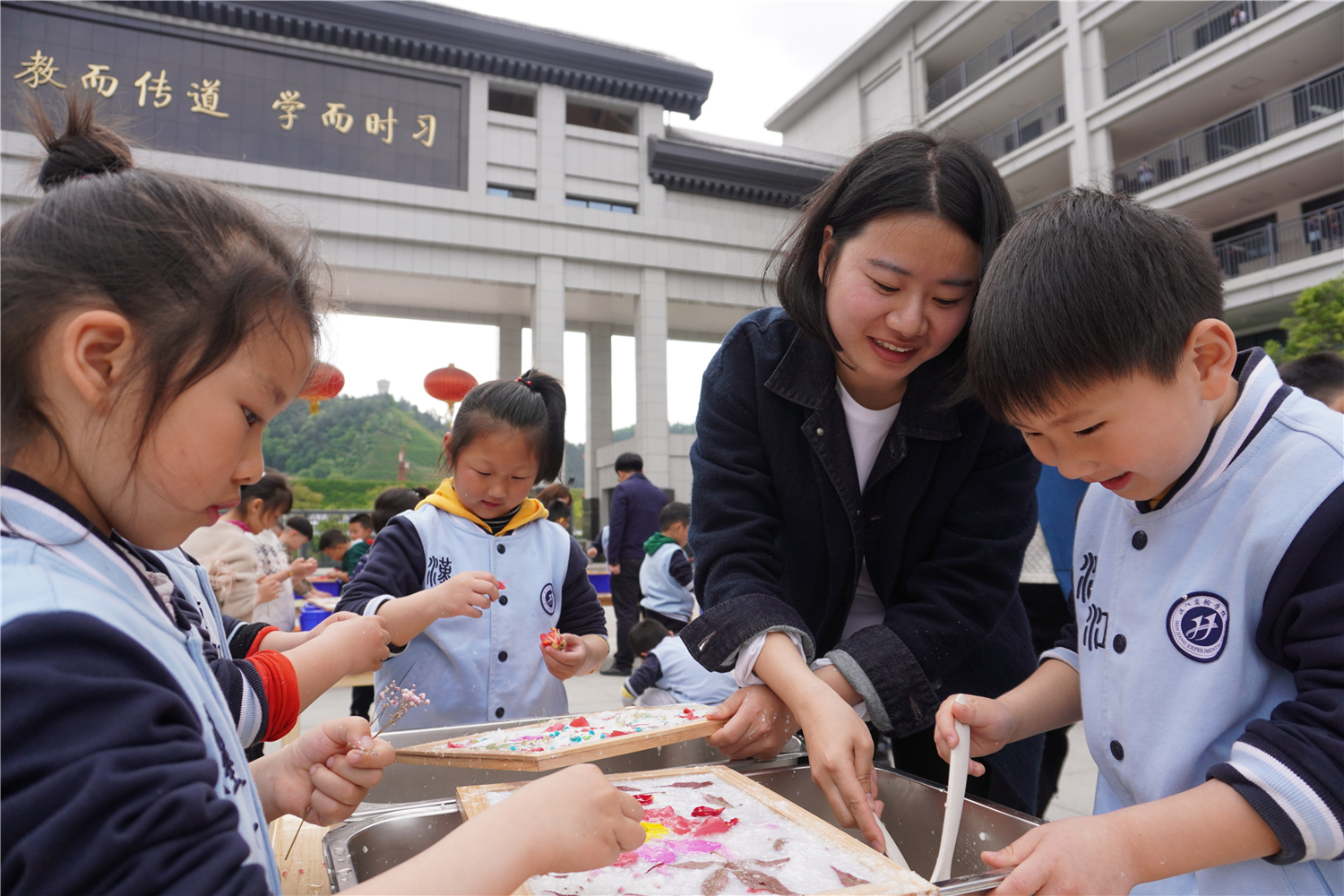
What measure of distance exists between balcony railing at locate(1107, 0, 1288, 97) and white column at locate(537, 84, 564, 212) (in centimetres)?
908

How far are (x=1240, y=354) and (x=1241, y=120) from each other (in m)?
14.0

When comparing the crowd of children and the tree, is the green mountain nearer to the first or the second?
the tree

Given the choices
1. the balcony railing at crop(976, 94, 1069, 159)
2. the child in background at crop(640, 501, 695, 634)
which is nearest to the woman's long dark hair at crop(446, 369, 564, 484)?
the child in background at crop(640, 501, 695, 634)

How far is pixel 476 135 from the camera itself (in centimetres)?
1281

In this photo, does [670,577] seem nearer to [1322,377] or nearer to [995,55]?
[1322,377]

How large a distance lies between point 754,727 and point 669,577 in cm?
386

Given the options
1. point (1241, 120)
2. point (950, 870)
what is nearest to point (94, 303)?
point (950, 870)

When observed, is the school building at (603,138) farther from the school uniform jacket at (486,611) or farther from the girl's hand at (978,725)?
the girl's hand at (978,725)

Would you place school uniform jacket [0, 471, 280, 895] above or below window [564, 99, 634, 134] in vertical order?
below

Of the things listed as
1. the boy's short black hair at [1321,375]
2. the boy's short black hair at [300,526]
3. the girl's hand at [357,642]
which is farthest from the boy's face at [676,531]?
the girl's hand at [357,642]

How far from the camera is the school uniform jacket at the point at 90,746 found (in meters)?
0.45

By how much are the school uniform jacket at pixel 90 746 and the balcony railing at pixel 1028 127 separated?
15.6 metres

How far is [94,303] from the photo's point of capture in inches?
23.5

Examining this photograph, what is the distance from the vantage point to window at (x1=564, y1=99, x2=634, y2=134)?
1418cm
